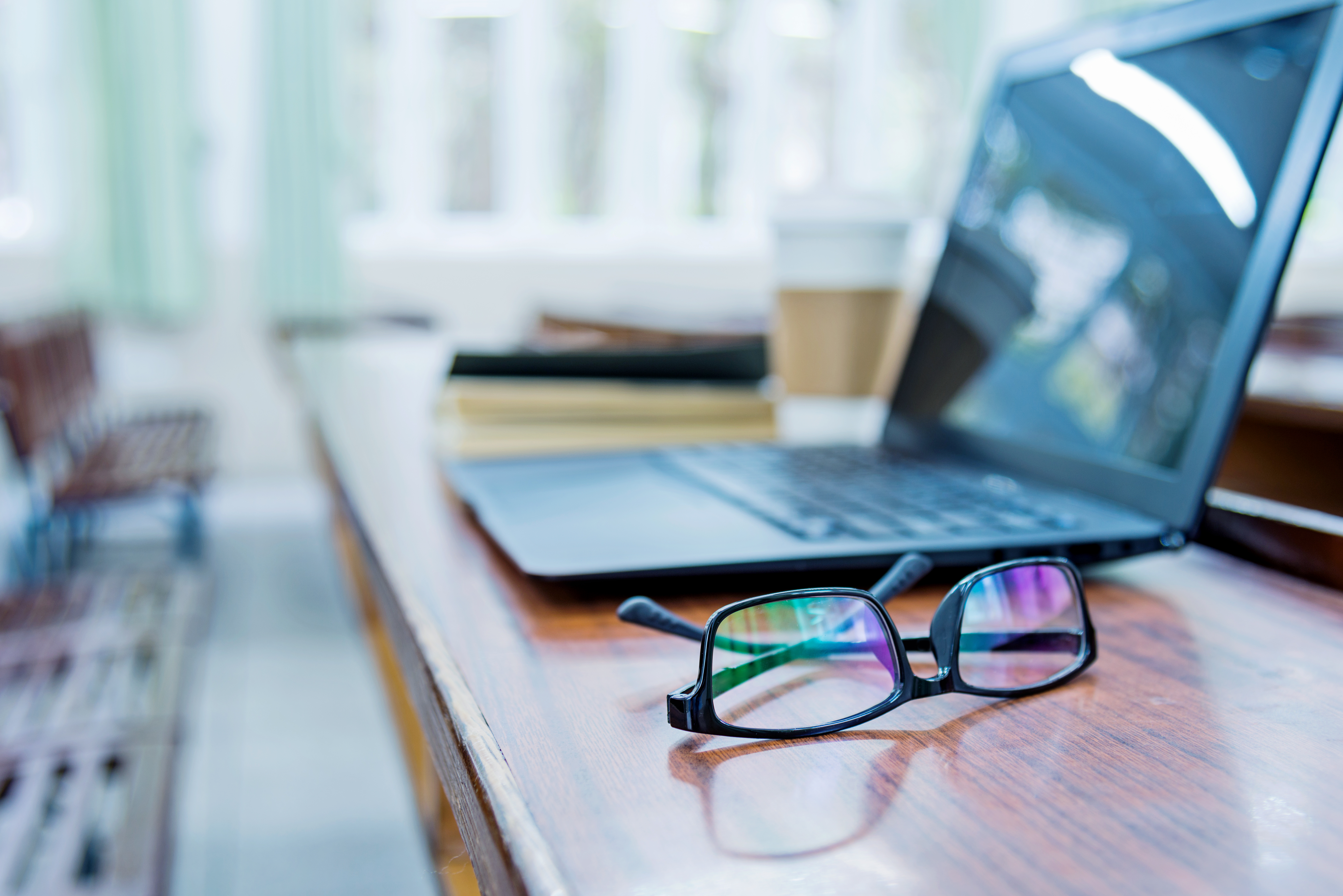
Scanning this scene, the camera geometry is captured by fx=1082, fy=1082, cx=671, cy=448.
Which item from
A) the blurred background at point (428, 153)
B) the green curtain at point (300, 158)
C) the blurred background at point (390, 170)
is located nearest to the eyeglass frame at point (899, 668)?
the blurred background at point (390, 170)

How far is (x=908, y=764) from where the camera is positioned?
31cm

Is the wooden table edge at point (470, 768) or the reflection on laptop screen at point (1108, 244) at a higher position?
the reflection on laptop screen at point (1108, 244)

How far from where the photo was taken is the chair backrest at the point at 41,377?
1.97 meters

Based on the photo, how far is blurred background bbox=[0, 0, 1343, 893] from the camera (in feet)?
12.4

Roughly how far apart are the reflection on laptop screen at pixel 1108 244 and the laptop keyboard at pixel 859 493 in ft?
0.21

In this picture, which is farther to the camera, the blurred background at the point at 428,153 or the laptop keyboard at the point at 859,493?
the blurred background at the point at 428,153

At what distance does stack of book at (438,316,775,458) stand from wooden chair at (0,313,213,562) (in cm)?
151

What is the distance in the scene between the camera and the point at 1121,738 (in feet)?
1.10

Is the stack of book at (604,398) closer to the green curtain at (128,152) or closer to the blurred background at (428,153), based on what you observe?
the blurred background at (428,153)

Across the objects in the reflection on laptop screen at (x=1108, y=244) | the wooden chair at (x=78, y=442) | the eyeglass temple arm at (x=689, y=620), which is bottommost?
the wooden chair at (x=78, y=442)

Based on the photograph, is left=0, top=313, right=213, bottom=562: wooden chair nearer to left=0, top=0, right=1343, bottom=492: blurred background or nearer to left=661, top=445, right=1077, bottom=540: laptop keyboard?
left=0, top=0, right=1343, bottom=492: blurred background

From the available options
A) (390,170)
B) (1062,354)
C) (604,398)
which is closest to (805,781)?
(1062,354)

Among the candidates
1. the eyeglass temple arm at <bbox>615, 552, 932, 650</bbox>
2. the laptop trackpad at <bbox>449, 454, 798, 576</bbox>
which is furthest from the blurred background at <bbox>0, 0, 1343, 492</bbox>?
the eyeglass temple arm at <bbox>615, 552, 932, 650</bbox>

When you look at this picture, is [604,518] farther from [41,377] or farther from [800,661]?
[41,377]
